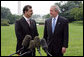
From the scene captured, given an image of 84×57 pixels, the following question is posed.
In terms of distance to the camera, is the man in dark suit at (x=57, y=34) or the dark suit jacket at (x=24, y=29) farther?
the man in dark suit at (x=57, y=34)

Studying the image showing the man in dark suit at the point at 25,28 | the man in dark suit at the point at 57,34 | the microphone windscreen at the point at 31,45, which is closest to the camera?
the microphone windscreen at the point at 31,45

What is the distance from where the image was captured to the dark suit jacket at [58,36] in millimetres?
3986

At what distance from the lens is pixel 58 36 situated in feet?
13.1

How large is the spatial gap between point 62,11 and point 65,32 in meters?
57.6

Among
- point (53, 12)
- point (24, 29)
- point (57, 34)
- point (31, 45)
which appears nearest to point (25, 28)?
point (24, 29)

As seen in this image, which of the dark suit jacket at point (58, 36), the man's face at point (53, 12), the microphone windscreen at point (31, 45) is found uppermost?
the man's face at point (53, 12)

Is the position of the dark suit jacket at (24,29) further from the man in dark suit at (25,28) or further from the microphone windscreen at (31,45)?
the microphone windscreen at (31,45)

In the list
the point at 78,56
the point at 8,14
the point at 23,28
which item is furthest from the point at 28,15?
the point at 8,14

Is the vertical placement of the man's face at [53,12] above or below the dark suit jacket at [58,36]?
above

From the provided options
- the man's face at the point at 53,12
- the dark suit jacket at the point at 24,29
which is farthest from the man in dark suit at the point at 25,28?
the man's face at the point at 53,12

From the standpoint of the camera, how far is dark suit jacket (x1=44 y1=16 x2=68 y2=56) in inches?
157

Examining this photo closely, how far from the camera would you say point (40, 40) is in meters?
2.46

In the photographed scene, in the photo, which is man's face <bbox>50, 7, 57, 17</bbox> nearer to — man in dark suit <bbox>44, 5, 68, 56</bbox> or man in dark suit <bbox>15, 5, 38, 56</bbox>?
man in dark suit <bbox>44, 5, 68, 56</bbox>

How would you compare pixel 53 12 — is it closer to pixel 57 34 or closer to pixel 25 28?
pixel 57 34
